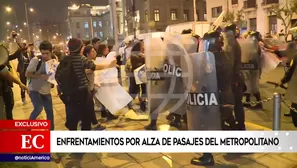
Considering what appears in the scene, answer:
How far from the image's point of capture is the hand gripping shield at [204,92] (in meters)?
3.11

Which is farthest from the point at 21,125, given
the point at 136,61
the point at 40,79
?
the point at 136,61

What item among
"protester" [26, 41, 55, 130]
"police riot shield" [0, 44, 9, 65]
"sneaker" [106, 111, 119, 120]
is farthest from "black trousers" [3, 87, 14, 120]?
"sneaker" [106, 111, 119, 120]

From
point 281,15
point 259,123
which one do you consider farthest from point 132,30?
point 281,15

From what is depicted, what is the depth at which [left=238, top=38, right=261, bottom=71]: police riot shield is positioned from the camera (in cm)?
586

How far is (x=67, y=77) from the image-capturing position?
354 centimetres

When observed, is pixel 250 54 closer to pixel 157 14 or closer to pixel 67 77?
pixel 157 14

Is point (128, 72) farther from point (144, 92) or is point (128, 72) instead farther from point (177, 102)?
point (177, 102)

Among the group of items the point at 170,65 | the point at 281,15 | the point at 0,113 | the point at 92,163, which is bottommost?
the point at 92,163

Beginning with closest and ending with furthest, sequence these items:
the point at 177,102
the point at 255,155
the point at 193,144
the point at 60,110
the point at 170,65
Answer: the point at 193,144 < the point at 255,155 < the point at 170,65 < the point at 177,102 < the point at 60,110

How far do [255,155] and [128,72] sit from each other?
3.21 meters

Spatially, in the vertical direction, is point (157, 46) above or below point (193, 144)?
above

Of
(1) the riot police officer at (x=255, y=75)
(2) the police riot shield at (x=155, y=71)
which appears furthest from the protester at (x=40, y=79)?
(1) the riot police officer at (x=255, y=75)

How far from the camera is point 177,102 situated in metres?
4.35

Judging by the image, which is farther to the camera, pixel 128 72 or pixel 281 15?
pixel 281 15
